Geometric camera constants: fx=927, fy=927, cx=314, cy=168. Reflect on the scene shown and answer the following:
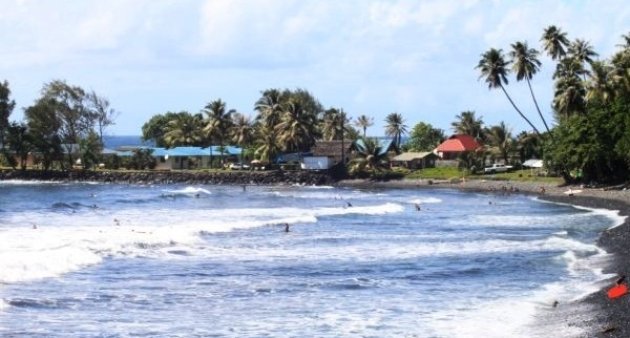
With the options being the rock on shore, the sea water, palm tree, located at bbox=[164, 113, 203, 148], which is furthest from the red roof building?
the sea water

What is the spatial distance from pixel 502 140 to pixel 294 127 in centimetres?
2658

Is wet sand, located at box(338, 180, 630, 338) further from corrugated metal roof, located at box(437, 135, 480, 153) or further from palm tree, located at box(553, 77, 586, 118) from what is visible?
corrugated metal roof, located at box(437, 135, 480, 153)

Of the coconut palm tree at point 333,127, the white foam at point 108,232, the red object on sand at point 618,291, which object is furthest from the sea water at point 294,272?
the coconut palm tree at point 333,127

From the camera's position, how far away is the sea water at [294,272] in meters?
22.4

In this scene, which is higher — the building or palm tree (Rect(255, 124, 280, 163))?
palm tree (Rect(255, 124, 280, 163))

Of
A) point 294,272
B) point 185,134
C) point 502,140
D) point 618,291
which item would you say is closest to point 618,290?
point 618,291

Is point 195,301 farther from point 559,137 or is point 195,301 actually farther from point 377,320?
point 559,137

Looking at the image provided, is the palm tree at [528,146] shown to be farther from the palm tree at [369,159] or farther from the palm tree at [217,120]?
the palm tree at [217,120]

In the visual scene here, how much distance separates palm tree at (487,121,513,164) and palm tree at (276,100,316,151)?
24280mm

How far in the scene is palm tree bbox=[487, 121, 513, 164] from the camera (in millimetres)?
106875

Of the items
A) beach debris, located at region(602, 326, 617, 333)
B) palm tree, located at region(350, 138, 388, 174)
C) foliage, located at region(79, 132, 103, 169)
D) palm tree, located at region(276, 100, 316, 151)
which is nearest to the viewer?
beach debris, located at region(602, 326, 617, 333)

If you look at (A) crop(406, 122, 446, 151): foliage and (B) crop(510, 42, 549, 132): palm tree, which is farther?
(A) crop(406, 122, 446, 151): foliage

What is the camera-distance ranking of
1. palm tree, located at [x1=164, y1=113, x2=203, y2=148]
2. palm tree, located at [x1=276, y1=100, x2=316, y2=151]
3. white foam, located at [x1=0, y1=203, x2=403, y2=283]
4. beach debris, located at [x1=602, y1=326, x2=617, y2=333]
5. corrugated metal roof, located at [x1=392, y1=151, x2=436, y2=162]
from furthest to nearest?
palm tree, located at [x1=164, y1=113, x2=203, y2=148] → palm tree, located at [x1=276, y1=100, x2=316, y2=151] → corrugated metal roof, located at [x1=392, y1=151, x2=436, y2=162] → white foam, located at [x1=0, y1=203, x2=403, y2=283] → beach debris, located at [x1=602, y1=326, x2=617, y2=333]

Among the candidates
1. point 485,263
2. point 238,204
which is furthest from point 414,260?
point 238,204
